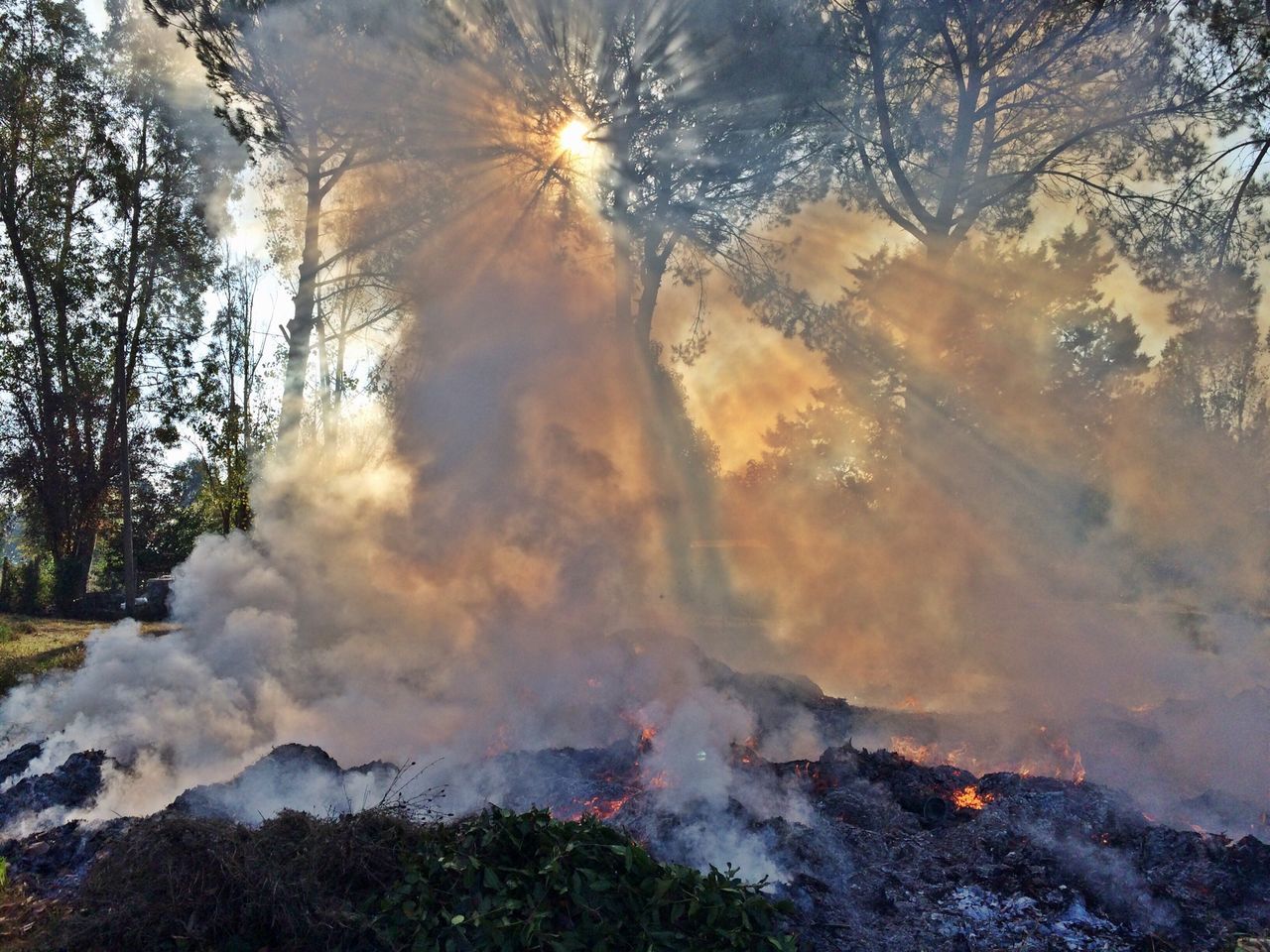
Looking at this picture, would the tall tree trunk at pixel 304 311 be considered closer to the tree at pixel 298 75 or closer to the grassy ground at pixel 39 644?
the tree at pixel 298 75

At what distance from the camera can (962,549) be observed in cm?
Result: 1562

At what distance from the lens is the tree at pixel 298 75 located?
449 inches

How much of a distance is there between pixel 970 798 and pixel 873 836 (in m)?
1.18

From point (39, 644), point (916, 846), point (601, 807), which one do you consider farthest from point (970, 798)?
point (39, 644)

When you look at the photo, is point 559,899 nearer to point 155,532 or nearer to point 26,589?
point 26,589

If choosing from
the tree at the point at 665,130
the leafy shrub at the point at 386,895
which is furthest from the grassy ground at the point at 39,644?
the tree at the point at 665,130

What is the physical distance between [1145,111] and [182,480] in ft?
77.4

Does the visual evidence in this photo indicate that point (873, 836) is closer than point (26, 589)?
Yes

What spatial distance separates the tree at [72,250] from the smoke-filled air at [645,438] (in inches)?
4.3

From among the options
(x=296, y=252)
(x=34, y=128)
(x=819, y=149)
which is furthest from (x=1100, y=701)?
(x=34, y=128)

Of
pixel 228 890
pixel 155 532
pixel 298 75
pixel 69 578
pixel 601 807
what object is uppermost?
pixel 298 75

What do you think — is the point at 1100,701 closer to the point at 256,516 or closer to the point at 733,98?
the point at 256,516

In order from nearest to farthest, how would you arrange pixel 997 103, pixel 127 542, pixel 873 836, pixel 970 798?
pixel 873 836
pixel 970 798
pixel 997 103
pixel 127 542

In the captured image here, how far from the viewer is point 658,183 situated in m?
16.3
